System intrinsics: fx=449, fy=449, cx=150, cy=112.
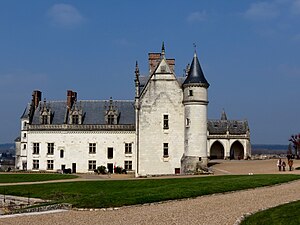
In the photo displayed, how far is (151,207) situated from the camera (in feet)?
51.1

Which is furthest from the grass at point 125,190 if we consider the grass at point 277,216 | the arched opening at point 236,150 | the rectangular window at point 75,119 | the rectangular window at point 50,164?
the arched opening at point 236,150

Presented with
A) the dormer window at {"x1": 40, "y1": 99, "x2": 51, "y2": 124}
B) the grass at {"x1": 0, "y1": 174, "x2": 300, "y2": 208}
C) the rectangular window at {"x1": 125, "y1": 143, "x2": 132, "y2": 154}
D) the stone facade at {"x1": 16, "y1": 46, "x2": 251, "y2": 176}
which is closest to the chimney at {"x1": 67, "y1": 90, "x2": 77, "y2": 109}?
the stone facade at {"x1": 16, "y1": 46, "x2": 251, "y2": 176}

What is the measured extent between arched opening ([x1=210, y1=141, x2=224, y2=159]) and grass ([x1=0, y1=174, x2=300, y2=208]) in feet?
115

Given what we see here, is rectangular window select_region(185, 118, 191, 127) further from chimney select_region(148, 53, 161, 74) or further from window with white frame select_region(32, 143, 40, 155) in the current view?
window with white frame select_region(32, 143, 40, 155)

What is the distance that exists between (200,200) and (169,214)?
3271mm

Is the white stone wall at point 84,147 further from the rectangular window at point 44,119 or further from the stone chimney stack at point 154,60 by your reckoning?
the stone chimney stack at point 154,60

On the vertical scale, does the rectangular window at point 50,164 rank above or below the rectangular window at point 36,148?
below

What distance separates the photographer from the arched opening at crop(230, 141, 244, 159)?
6016 centimetres

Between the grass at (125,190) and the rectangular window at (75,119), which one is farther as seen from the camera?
the rectangular window at (75,119)

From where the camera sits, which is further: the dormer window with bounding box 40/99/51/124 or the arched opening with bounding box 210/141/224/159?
the arched opening with bounding box 210/141/224/159

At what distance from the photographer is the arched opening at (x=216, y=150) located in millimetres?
60878

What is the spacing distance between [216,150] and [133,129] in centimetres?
2094

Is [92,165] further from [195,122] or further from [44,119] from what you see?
[195,122]

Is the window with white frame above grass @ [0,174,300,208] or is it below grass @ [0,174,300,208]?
above
